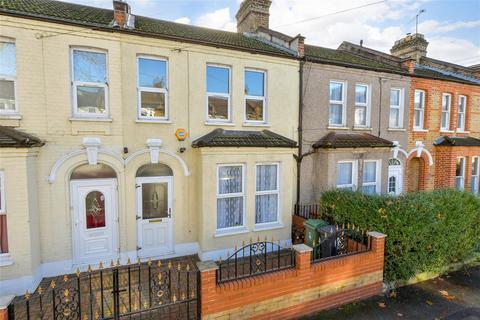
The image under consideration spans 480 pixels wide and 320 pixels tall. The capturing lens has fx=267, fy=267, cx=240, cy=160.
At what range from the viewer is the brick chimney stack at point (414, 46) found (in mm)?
15391

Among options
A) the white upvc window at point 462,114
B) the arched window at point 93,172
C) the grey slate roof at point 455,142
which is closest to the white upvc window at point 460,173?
the grey slate roof at point 455,142

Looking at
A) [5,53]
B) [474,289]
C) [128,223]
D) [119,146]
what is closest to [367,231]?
[474,289]

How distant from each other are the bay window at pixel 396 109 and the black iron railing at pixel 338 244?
683cm

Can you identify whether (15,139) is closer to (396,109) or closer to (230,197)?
(230,197)

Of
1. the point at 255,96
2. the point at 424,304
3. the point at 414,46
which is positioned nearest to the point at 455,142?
the point at 414,46

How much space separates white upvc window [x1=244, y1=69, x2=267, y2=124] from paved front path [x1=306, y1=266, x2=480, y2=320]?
5.60 meters

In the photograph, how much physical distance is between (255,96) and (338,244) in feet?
16.4

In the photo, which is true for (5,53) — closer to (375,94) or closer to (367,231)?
(367,231)

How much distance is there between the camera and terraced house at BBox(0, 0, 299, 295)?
6047 millimetres

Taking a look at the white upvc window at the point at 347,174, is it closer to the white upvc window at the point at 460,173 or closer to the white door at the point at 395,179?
the white door at the point at 395,179

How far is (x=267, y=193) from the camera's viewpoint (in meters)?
8.27

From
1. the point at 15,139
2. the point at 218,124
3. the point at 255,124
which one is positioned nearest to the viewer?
the point at 15,139

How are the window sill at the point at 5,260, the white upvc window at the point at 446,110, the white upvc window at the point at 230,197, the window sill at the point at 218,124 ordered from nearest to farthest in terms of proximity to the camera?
the window sill at the point at 5,260 → the white upvc window at the point at 230,197 → the window sill at the point at 218,124 → the white upvc window at the point at 446,110

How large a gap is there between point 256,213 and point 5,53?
7.41m
